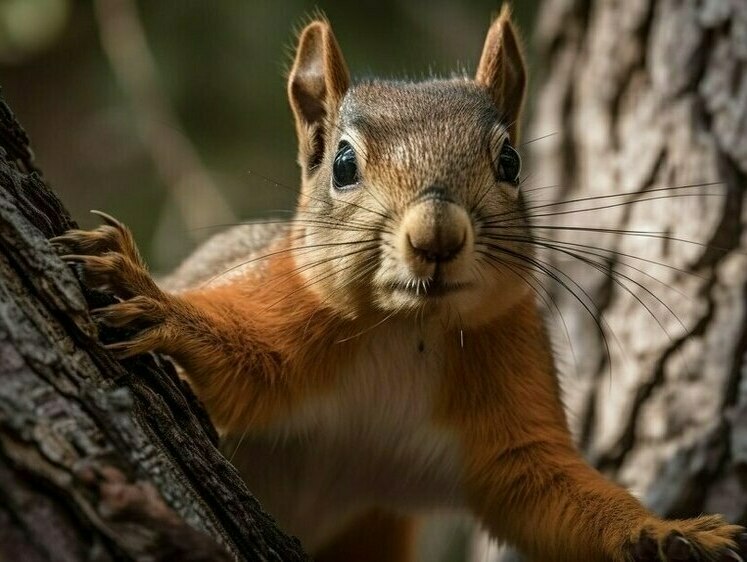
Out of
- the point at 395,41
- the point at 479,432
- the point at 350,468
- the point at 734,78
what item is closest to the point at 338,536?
the point at 350,468

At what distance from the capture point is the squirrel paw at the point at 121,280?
196 centimetres

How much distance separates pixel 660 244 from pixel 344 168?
1.41 m

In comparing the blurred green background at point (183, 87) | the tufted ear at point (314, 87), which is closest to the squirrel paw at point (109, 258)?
the tufted ear at point (314, 87)

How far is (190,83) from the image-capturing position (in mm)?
5668

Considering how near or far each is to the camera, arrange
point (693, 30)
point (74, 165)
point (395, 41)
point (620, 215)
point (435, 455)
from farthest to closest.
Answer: point (74, 165) → point (395, 41) → point (620, 215) → point (693, 30) → point (435, 455)

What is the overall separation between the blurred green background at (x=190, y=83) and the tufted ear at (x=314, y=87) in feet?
7.45

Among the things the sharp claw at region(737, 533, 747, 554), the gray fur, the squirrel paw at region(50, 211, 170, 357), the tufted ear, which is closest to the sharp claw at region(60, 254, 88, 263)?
the squirrel paw at region(50, 211, 170, 357)

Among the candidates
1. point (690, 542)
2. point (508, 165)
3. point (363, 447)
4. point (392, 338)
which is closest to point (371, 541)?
point (363, 447)

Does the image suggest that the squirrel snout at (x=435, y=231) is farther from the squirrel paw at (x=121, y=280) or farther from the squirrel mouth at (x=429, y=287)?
the squirrel paw at (x=121, y=280)

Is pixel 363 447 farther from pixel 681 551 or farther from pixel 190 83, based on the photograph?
pixel 190 83

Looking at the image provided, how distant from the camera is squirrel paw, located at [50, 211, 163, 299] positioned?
1.98 m

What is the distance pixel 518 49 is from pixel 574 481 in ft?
4.02

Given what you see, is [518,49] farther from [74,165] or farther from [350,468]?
[74,165]

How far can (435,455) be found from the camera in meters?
2.70
